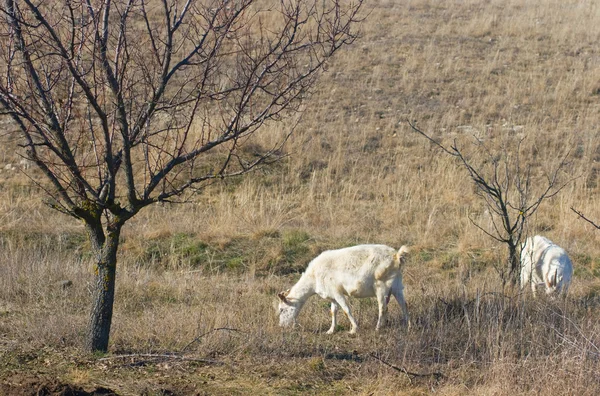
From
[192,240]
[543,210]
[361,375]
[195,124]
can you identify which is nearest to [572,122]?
[543,210]

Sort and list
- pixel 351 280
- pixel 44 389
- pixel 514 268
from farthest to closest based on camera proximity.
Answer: pixel 514 268, pixel 351 280, pixel 44 389

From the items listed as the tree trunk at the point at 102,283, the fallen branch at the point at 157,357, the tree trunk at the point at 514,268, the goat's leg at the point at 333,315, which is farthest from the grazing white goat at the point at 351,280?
the tree trunk at the point at 102,283

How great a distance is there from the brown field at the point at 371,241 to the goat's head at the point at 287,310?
0.61ft

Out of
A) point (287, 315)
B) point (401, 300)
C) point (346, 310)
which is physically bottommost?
point (287, 315)

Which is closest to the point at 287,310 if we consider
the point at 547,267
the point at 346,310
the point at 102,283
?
the point at 346,310

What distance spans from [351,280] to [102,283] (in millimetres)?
2723

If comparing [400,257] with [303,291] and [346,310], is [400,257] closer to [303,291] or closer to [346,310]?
[346,310]

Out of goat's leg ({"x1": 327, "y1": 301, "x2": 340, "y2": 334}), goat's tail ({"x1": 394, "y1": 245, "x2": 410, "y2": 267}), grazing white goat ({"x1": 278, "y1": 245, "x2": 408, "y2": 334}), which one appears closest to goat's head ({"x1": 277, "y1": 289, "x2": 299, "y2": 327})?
grazing white goat ({"x1": 278, "y1": 245, "x2": 408, "y2": 334})

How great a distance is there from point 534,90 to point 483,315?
14.0 m

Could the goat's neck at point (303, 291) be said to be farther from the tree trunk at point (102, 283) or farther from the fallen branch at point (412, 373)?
the tree trunk at point (102, 283)

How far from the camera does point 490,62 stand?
72.3 feet

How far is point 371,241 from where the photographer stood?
12641mm

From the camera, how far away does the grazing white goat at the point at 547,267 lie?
895 centimetres

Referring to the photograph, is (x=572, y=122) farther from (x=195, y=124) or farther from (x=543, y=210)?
(x=195, y=124)
